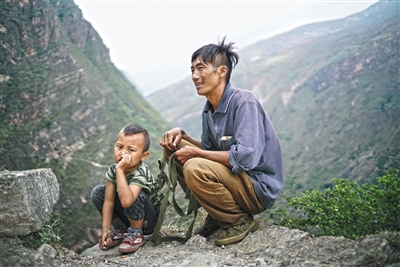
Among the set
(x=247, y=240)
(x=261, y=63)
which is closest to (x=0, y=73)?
(x=247, y=240)

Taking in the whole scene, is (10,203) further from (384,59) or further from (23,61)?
(384,59)

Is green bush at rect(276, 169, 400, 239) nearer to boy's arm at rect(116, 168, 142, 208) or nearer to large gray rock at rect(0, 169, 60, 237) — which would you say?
boy's arm at rect(116, 168, 142, 208)

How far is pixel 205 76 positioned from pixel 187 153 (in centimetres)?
70

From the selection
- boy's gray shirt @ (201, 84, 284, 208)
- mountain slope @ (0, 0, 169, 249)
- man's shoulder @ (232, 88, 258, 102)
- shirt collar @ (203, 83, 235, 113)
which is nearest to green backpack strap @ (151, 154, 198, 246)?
boy's gray shirt @ (201, 84, 284, 208)

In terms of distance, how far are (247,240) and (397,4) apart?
80.7 feet

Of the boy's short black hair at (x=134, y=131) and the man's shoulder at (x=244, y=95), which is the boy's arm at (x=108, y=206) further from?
the man's shoulder at (x=244, y=95)

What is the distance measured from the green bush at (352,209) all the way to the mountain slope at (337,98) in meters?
5.88

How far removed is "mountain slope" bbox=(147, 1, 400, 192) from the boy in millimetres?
6969

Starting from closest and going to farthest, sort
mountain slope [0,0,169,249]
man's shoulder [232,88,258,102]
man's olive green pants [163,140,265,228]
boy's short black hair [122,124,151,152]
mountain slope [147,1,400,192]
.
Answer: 1. man's olive green pants [163,140,265,228]
2. man's shoulder [232,88,258,102]
3. boy's short black hair [122,124,151,152]
4. mountain slope [0,0,169,249]
5. mountain slope [147,1,400,192]

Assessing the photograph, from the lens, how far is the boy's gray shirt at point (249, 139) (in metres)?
2.58

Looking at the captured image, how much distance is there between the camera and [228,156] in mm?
2619

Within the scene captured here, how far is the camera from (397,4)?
21797 mm

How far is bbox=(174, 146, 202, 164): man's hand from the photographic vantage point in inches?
111

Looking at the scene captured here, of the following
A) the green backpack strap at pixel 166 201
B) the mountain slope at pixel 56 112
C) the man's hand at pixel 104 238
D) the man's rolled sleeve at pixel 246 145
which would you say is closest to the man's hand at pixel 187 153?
the green backpack strap at pixel 166 201
